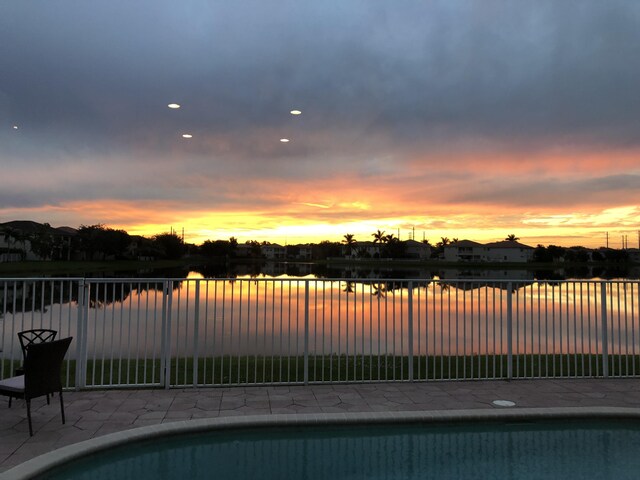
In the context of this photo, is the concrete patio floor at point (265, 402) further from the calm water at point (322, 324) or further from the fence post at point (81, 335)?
the calm water at point (322, 324)

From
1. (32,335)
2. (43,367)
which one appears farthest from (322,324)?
(43,367)

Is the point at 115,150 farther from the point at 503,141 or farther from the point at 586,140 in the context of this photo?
the point at 586,140

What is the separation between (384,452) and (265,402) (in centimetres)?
157

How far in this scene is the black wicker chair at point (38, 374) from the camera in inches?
155

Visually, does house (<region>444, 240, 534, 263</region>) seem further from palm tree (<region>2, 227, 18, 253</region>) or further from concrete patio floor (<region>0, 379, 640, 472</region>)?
concrete patio floor (<region>0, 379, 640, 472</region>)

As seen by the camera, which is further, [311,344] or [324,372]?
[311,344]

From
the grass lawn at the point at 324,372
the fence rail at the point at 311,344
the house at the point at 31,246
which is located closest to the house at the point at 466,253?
the house at the point at 31,246

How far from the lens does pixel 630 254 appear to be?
106562 mm

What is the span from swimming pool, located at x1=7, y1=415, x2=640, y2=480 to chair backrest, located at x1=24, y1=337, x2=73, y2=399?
2.86 ft

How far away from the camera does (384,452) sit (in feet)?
13.3

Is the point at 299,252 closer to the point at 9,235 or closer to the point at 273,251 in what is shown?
the point at 273,251

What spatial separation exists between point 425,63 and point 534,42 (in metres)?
2.52

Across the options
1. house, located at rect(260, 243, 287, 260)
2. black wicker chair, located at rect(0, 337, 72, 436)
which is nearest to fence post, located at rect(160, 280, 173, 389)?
black wicker chair, located at rect(0, 337, 72, 436)

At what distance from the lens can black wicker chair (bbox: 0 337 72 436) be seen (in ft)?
12.9
